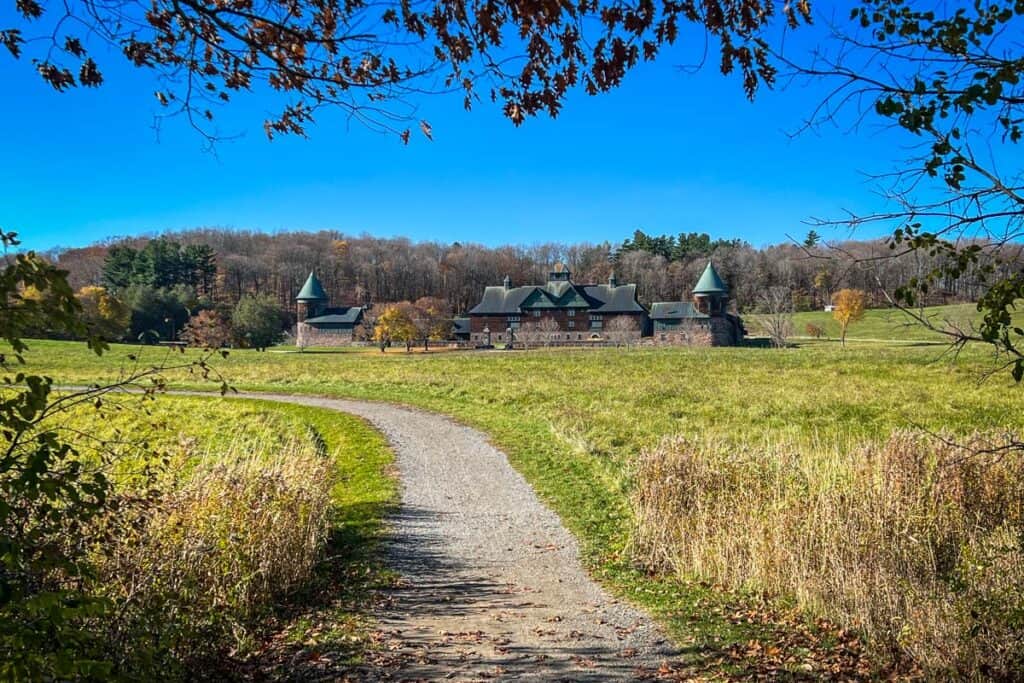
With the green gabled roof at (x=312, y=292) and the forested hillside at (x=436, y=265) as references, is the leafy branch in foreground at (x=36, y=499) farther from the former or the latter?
the forested hillside at (x=436, y=265)

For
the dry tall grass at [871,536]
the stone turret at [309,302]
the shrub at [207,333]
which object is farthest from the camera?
the stone turret at [309,302]

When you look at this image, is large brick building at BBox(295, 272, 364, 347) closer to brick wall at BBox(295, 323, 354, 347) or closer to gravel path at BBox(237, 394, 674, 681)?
brick wall at BBox(295, 323, 354, 347)

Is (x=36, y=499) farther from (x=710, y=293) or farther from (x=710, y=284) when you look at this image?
(x=710, y=284)

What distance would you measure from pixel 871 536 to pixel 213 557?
20.2 ft

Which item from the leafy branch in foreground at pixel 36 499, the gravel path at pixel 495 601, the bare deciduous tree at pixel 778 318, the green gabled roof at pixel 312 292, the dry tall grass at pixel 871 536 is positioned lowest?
the gravel path at pixel 495 601

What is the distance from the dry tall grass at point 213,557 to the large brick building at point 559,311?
58.4 metres

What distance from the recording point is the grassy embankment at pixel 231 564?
5.13 m

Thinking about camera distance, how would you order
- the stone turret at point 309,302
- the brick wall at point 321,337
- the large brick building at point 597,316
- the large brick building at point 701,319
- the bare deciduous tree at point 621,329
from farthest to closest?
the stone turret at point 309,302 → the brick wall at point 321,337 → the large brick building at point 597,316 → the large brick building at point 701,319 → the bare deciduous tree at point 621,329

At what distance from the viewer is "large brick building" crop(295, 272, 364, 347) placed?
228ft

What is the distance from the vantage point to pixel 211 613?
19.4ft

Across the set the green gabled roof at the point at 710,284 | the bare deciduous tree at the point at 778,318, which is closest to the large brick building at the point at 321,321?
the green gabled roof at the point at 710,284

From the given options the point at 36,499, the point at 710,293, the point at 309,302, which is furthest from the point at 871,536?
the point at 309,302

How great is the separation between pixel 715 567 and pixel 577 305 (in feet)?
200

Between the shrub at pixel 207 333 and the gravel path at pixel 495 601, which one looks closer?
the shrub at pixel 207 333
